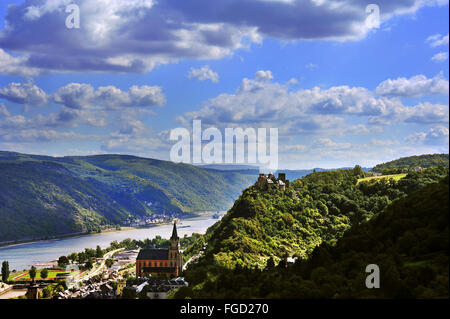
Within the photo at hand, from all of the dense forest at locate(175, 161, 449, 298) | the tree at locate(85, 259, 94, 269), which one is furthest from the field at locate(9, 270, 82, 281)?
the dense forest at locate(175, 161, 449, 298)

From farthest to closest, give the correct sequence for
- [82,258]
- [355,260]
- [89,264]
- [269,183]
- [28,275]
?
[82,258], [89,264], [28,275], [269,183], [355,260]

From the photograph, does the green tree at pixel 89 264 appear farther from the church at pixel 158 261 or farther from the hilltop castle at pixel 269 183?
the hilltop castle at pixel 269 183

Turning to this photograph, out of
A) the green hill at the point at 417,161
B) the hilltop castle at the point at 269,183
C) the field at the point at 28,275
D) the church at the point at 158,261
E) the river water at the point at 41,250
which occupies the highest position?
the green hill at the point at 417,161

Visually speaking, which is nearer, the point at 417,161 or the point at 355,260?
the point at 355,260

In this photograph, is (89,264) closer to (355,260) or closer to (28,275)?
(28,275)

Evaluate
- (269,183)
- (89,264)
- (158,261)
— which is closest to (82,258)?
(89,264)

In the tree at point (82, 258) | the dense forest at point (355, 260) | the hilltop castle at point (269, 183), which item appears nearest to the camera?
the dense forest at point (355, 260)

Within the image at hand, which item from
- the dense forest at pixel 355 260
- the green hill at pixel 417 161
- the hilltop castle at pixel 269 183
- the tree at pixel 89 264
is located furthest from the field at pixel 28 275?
the green hill at pixel 417 161

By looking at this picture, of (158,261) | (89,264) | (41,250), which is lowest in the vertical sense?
(41,250)

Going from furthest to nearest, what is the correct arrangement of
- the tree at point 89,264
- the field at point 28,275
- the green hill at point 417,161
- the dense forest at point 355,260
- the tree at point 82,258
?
1. the green hill at point 417,161
2. the tree at point 82,258
3. the tree at point 89,264
4. the field at point 28,275
5. the dense forest at point 355,260

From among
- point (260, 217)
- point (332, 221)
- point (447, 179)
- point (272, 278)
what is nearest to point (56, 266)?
point (260, 217)

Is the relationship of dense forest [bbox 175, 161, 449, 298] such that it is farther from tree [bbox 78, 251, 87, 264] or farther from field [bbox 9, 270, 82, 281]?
tree [bbox 78, 251, 87, 264]
